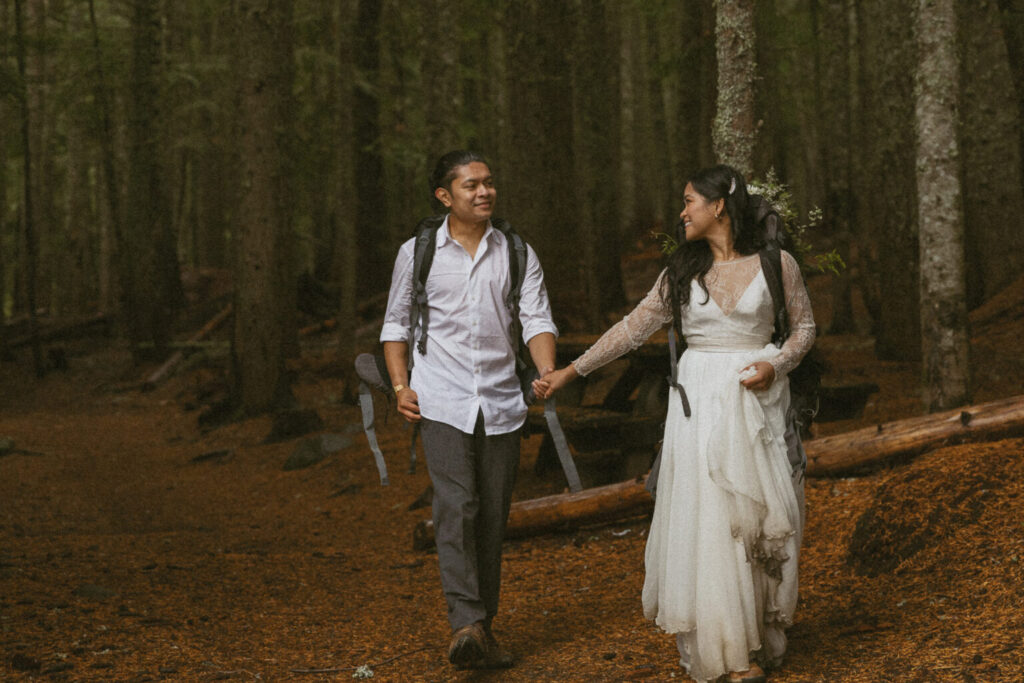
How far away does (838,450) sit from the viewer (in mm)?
7969

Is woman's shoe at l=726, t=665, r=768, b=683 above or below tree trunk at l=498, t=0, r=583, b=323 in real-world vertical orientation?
below

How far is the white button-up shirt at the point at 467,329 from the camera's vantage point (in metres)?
5.58

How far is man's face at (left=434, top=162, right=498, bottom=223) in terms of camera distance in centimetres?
558

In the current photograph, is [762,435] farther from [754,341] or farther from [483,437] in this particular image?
[483,437]

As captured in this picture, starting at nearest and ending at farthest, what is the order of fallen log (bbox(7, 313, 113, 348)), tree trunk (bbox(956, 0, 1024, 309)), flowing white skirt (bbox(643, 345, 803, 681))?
flowing white skirt (bbox(643, 345, 803, 681)), tree trunk (bbox(956, 0, 1024, 309)), fallen log (bbox(7, 313, 113, 348))

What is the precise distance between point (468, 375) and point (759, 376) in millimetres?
1461

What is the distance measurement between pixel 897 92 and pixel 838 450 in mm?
6682

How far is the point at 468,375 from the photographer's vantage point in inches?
220

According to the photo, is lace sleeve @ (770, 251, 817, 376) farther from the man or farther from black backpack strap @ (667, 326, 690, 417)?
the man

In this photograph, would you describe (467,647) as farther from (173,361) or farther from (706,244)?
(173,361)

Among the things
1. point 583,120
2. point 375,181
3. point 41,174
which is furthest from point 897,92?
point 41,174

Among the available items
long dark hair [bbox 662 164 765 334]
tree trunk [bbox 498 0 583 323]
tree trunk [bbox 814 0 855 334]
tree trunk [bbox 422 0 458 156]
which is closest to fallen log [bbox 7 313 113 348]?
tree trunk [bbox 422 0 458 156]

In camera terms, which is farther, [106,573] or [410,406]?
[106,573]

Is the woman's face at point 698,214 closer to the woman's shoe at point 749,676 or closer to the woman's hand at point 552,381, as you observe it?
the woman's hand at point 552,381
